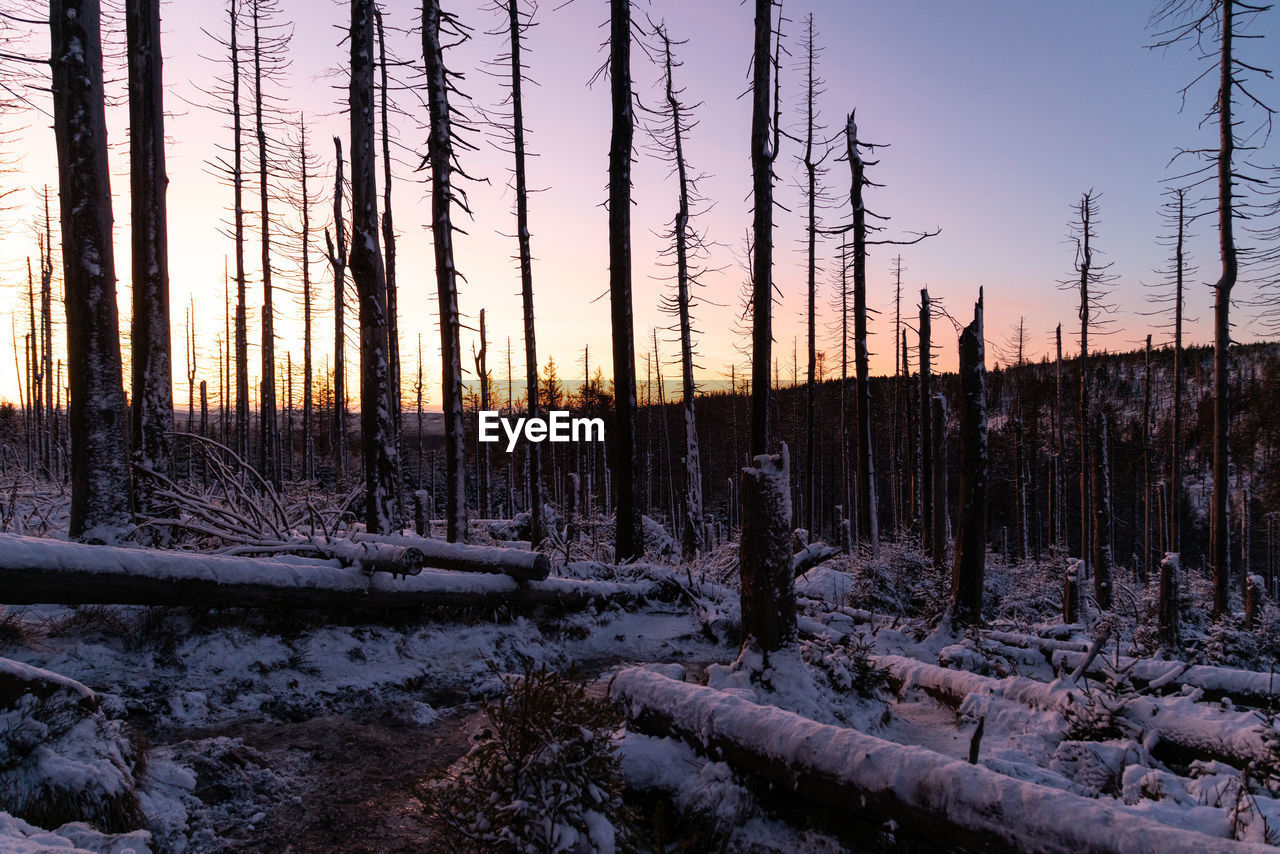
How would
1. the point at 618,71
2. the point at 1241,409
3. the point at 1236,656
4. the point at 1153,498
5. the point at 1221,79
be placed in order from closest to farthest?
the point at 1236,656 → the point at 618,71 → the point at 1221,79 → the point at 1153,498 → the point at 1241,409

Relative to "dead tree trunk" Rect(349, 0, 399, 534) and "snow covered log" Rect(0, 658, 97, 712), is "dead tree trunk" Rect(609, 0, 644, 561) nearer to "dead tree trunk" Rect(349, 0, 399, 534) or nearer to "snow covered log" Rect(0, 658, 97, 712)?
"dead tree trunk" Rect(349, 0, 399, 534)

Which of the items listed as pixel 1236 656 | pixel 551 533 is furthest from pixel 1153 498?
pixel 551 533

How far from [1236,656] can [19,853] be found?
13586 millimetres

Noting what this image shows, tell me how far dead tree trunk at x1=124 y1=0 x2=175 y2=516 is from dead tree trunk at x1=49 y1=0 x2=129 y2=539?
4.06ft

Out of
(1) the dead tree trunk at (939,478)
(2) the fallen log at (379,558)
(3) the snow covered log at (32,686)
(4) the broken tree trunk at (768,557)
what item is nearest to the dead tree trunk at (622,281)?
(2) the fallen log at (379,558)

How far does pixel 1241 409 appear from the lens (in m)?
49.2

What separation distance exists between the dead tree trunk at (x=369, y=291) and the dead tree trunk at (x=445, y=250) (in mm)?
2686

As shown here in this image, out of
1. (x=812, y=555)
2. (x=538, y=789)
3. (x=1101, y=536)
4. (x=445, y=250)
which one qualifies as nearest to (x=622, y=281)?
(x=445, y=250)

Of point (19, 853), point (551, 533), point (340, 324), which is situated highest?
point (340, 324)

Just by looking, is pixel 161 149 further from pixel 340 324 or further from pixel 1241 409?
pixel 1241 409

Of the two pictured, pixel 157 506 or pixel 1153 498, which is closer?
pixel 157 506

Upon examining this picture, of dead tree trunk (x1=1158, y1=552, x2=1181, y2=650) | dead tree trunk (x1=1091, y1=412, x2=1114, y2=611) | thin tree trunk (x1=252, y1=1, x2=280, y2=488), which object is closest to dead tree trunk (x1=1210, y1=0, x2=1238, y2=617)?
dead tree trunk (x1=1091, y1=412, x2=1114, y2=611)

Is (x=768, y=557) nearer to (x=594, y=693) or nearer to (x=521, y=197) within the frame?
(x=594, y=693)

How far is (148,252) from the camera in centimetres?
913
